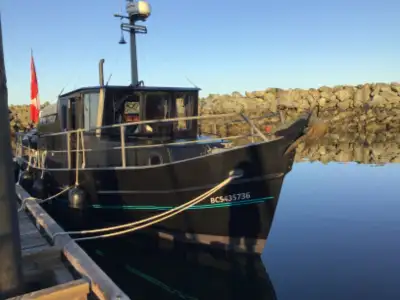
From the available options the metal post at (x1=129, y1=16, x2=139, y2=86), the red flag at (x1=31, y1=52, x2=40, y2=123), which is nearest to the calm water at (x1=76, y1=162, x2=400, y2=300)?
the metal post at (x1=129, y1=16, x2=139, y2=86)

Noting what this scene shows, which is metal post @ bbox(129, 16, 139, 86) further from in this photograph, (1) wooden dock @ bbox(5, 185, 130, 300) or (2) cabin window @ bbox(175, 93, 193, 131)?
(1) wooden dock @ bbox(5, 185, 130, 300)

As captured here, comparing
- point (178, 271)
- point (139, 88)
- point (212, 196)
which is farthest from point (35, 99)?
point (178, 271)

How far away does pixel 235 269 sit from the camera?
6.75 metres

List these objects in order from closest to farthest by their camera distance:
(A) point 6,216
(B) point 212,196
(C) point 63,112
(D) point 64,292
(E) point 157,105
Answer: (A) point 6,216 < (D) point 64,292 < (B) point 212,196 < (E) point 157,105 < (C) point 63,112

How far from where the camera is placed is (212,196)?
23.1 feet

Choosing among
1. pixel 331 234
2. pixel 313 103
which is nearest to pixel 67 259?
pixel 331 234

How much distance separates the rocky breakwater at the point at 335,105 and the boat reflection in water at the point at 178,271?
Answer: 35.9 m

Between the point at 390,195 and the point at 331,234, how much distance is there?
5.06m

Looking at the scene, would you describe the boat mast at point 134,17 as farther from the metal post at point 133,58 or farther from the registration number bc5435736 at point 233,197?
the registration number bc5435736 at point 233,197

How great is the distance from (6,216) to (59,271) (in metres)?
1.61

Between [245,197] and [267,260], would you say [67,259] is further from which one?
[267,260]

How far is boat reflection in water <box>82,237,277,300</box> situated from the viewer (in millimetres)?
5977

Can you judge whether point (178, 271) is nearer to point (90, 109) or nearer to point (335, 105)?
point (90, 109)

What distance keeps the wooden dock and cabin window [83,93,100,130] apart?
3.17 metres
